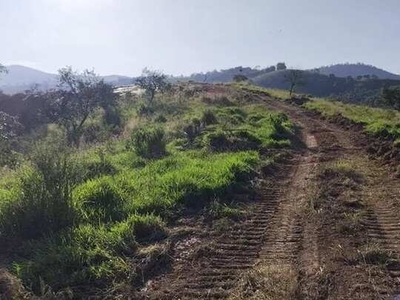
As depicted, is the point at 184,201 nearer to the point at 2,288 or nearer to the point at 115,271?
the point at 115,271

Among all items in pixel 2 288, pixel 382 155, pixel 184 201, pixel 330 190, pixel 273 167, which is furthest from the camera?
pixel 382 155

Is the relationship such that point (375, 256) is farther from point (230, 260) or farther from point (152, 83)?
point (152, 83)

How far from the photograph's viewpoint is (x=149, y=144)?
1308cm

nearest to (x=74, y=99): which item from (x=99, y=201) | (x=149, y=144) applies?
(x=149, y=144)

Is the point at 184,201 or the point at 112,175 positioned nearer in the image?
the point at 184,201

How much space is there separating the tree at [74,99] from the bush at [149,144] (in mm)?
12222

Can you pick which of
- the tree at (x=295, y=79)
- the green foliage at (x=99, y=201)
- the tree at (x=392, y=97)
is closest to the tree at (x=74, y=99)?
the green foliage at (x=99, y=201)

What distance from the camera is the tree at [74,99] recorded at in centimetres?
2639

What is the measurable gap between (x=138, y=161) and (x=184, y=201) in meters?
3.82

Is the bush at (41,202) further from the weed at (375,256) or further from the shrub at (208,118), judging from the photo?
the shrub at (208,118)

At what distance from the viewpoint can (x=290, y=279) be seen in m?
5.07

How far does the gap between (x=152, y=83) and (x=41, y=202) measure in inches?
1342

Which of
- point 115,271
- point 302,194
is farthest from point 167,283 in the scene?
point 302,194

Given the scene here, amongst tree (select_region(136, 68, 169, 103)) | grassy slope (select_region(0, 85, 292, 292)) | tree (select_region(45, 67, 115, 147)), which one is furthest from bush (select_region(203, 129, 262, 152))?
tree (select_region(136, 68, 169, 103))
